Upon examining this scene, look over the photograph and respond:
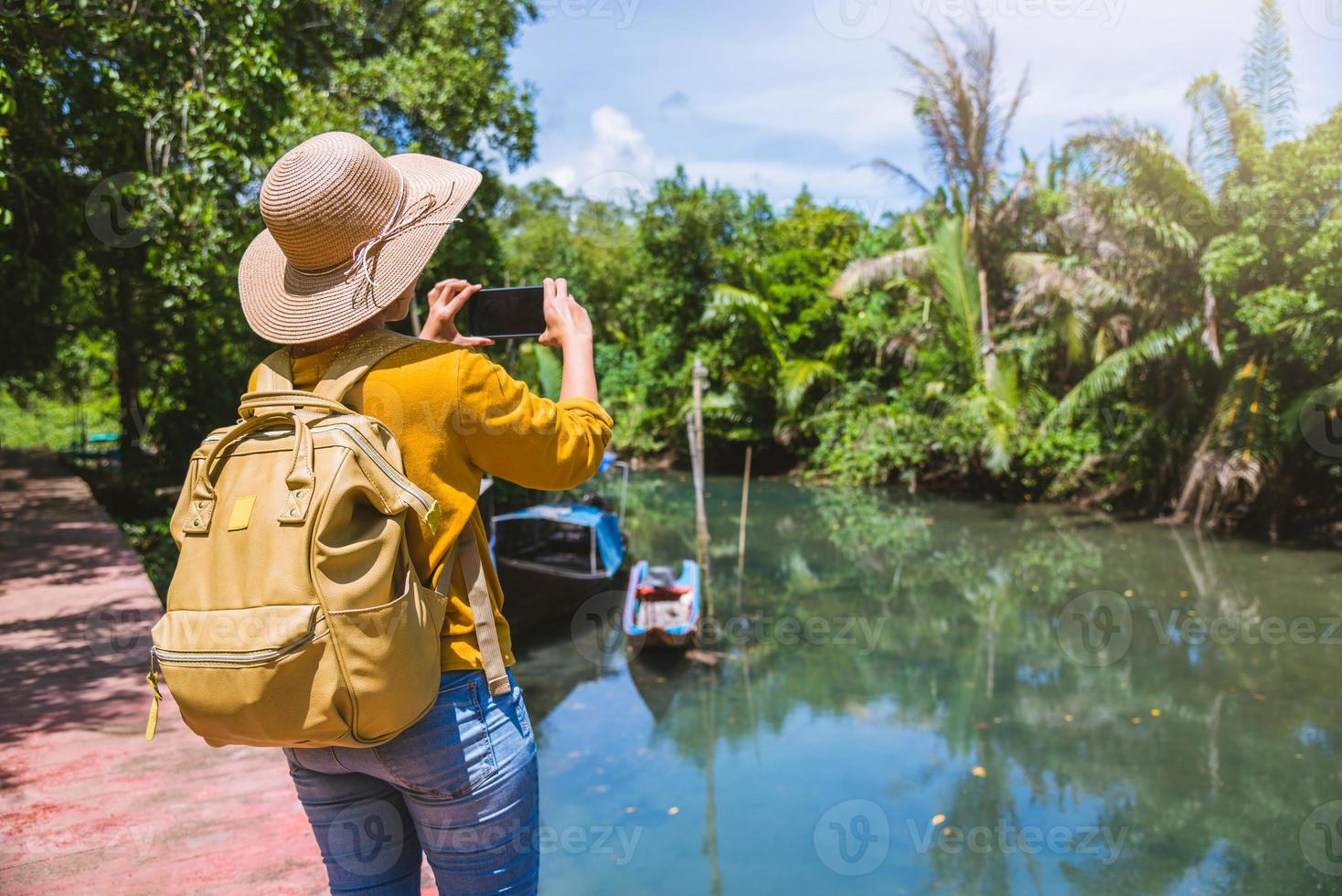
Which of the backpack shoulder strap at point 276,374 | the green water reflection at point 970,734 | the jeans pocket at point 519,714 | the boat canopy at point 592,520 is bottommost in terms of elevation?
the green water reflection at point 970,734

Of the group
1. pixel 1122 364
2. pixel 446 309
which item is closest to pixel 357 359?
pixel 446 309

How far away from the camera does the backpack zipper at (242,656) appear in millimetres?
1196

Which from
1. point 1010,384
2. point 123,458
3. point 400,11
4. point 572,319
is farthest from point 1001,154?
point 572,319

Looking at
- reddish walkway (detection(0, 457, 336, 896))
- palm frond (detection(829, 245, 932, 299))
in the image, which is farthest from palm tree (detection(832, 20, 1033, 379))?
reddish walkway (detection(0, 457, 336, 896))

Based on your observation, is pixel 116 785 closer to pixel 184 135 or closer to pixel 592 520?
pixel 184 135

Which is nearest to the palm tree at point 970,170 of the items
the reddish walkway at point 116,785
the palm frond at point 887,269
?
the palm frond at point 887,269

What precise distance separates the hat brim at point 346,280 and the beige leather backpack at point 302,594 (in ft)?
0.55

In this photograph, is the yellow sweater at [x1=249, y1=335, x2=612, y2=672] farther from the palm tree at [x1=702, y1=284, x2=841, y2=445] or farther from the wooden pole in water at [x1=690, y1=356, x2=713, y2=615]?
the palm tree at [x1=702, y1=284, x2=841, y2=445]

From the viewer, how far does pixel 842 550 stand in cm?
1438

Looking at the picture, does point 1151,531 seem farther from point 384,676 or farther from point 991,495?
point 384,676

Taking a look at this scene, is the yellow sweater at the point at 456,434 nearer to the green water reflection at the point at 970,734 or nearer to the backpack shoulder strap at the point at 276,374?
the backpack shoulder strap at the point at 276,374

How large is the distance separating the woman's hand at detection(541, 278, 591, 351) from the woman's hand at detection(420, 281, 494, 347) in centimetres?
10

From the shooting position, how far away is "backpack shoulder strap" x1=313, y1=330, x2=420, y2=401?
1.34 metres

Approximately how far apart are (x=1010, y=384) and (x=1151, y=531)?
349cm
